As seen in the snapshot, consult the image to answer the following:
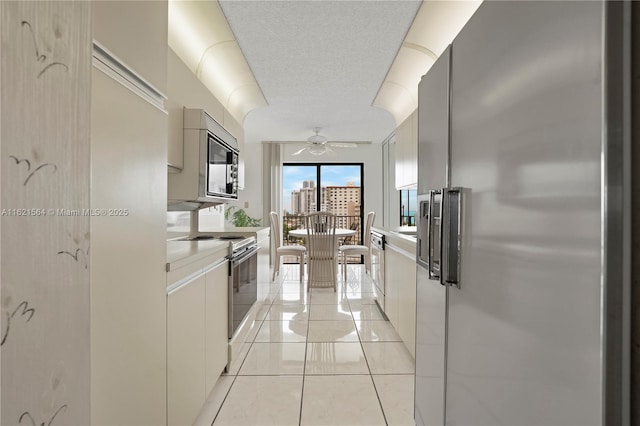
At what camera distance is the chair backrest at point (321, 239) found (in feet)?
→ 15.5

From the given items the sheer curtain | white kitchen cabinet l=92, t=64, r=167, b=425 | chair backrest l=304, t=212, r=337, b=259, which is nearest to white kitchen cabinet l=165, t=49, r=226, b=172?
white kitchen cabinet l=92, t=64, r=167, b=425

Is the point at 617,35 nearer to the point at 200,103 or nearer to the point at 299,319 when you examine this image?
the point at 200,103

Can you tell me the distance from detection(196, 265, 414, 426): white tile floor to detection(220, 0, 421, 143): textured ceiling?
7.84 feet

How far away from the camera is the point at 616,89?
543 mm

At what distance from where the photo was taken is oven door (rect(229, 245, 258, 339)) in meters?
2.32

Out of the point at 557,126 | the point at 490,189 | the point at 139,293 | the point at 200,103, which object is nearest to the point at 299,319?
the point at 200,103

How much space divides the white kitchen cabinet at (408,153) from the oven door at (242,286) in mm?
1613

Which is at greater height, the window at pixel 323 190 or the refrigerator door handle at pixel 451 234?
the window at pixel 323 190

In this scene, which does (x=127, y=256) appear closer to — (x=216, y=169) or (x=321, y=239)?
(x=216, y=169)

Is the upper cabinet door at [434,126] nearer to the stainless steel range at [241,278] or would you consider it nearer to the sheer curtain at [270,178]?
the stainless steel range at [241,278]

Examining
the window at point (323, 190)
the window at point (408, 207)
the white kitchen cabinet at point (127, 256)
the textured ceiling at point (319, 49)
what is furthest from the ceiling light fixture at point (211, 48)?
the window at point (323, 190)

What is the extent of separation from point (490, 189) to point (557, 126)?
28cm

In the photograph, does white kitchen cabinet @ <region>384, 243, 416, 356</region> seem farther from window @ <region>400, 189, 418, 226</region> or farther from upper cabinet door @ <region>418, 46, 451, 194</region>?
window @ <region>400, 189, 418, 226</region>

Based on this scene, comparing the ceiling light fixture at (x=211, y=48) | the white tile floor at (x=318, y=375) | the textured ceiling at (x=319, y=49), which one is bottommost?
the white tile floor at (x=318, y=375)
